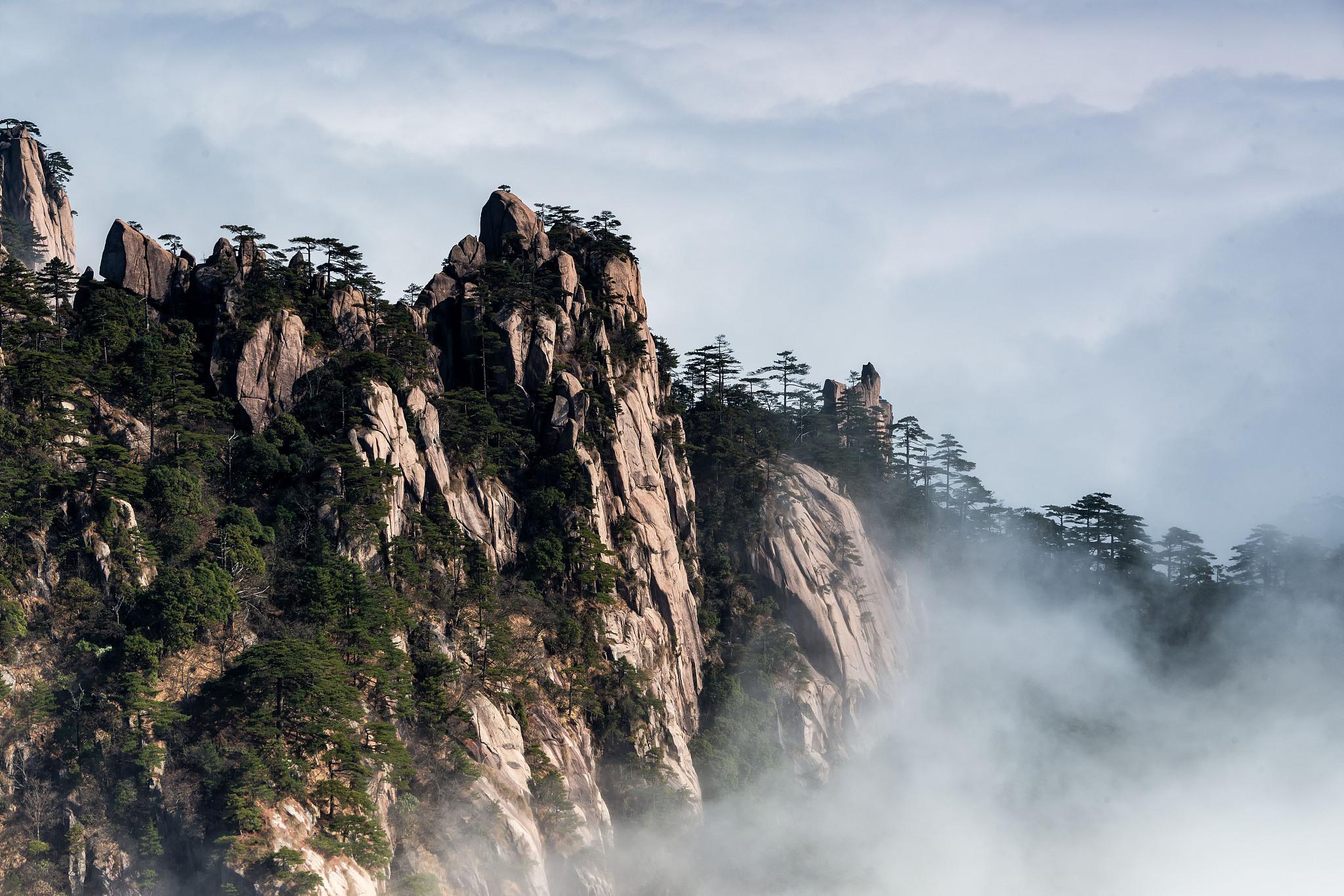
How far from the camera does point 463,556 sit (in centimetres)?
8450

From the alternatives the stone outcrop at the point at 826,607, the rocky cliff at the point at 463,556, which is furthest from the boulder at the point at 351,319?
the stone outcrop at the point at 826,607

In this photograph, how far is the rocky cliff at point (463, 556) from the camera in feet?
222

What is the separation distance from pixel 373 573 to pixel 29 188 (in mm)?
100980

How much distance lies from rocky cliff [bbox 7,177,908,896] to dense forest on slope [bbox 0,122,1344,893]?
0.77 ft

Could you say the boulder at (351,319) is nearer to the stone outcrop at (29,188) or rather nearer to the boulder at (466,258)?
the boulder at (466,258)

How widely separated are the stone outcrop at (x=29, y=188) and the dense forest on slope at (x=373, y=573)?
6645 cm

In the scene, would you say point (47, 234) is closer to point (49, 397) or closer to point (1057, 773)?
point (49, 397)

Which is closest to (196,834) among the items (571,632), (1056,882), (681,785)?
(571,632)

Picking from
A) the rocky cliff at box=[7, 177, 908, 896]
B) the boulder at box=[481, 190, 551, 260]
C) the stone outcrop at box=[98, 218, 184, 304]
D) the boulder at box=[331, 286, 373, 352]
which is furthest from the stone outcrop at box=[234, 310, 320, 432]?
the boulder at box=[481, 190, 551, 260]

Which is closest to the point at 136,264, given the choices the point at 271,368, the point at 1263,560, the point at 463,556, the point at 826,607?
the point at 271,368

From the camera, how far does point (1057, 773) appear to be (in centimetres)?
11744

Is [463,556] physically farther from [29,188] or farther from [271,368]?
[29,188]

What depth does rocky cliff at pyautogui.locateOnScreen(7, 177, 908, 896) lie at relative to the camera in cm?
6756

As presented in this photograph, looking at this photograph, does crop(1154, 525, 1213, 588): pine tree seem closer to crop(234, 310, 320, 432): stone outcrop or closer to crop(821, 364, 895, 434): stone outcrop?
crop(821, 364, 895, 434): stone outcrop
